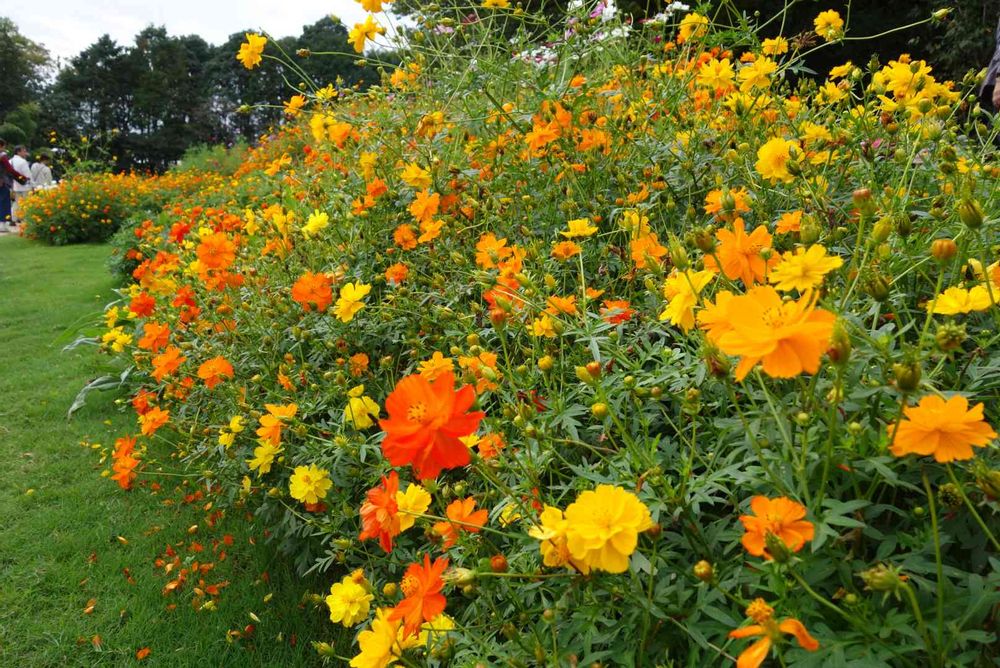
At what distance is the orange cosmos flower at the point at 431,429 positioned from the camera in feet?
2.73

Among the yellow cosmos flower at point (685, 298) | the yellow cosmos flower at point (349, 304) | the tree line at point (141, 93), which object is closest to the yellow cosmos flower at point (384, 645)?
the yellow cosmos flower at point (685, 298)

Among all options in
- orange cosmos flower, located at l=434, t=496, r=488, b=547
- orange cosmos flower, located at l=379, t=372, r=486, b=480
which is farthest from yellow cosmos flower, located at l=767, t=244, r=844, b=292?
orange cosmos flower, located at l=434, t=496, r=488, b=547

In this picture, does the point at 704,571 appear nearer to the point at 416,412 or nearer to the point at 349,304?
the point at 416,412

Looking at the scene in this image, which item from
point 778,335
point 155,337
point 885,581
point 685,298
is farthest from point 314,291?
point 885,581

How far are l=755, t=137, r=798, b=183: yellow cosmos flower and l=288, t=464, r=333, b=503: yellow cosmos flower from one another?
1.13 meters

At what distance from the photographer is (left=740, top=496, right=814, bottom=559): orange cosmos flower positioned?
Result: 2.39 ft

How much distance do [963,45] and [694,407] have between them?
725cm

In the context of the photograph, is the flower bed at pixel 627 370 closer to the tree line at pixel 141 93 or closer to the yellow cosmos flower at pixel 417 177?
the yellow cosmos flower at pixel 417 177

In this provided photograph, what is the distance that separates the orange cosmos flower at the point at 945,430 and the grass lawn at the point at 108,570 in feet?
5.27

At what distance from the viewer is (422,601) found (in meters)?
0.91

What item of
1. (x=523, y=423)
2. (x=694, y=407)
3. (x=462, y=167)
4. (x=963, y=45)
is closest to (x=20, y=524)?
(x=462, y=167)

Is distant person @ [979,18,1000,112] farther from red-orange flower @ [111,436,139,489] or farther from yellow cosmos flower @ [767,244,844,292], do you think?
red-orange flower @ [111,436,139,489]

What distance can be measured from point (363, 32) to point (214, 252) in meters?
0.88

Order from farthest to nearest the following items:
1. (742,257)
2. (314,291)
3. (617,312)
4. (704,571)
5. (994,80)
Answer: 1. (994,80)
2. (314,291)
3. (617,312)
4. (742,257)
5. (704,571)
